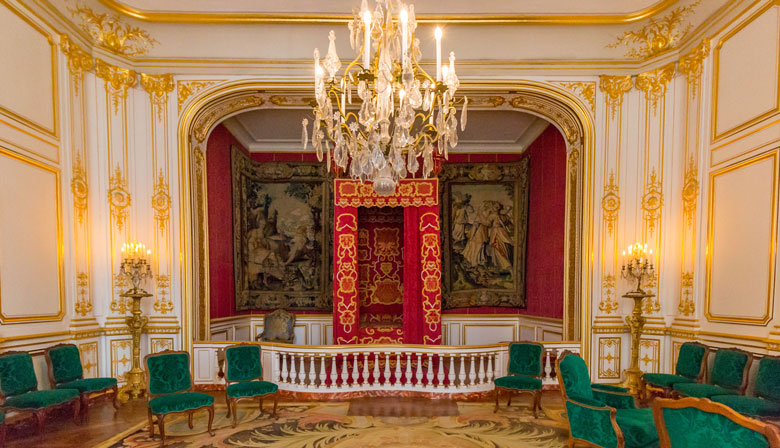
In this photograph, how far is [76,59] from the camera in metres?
5.35

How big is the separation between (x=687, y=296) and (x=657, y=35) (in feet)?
11.3

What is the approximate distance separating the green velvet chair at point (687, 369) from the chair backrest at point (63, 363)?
21.4 feet

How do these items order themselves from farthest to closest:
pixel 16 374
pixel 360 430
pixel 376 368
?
pixel 376 368 < pixel 360 430 < pixel 16 374

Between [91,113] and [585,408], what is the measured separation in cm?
666

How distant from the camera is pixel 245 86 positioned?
613cm

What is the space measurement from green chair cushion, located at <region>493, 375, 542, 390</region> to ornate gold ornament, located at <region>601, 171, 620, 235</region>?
2423mm

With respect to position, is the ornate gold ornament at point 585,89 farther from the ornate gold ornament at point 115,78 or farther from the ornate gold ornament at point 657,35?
the ornate gold ornament at point 115,78

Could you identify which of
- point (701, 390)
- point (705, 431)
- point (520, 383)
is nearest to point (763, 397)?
point (701, 390)

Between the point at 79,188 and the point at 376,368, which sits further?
the point at 376,368

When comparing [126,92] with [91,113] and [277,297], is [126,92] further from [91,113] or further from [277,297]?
[277,297]

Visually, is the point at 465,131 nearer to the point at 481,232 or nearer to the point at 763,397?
the point at 481,232

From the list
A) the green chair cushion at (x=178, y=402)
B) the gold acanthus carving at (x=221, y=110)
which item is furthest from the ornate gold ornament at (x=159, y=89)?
the green chair cushion at (x=178, y=402)

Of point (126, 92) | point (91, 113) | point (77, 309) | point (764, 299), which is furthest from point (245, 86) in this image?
point (764, 299)

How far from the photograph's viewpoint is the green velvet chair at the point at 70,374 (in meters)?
4.62
